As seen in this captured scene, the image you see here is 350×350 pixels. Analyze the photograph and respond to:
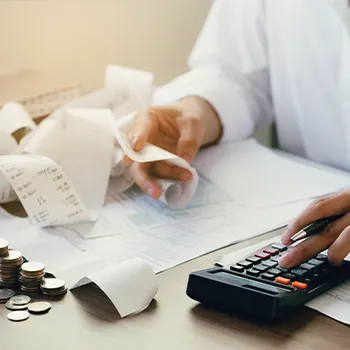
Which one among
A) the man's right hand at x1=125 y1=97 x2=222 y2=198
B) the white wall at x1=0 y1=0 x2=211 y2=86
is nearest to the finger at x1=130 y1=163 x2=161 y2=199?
the man's right hand at x1=125 y1=97 x2=222 y2=198

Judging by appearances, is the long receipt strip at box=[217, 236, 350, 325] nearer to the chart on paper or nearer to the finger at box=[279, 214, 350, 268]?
the finger at box=[279, 214, 350, 268]

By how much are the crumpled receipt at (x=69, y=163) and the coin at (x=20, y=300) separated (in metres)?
0.17

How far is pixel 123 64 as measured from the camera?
4.32ft

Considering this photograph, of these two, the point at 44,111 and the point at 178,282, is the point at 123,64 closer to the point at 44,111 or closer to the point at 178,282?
the point at 44,111

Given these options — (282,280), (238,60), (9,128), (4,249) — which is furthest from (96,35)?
(282,280)

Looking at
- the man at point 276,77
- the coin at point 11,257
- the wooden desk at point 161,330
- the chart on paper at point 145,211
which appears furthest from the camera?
the man at point 276,77

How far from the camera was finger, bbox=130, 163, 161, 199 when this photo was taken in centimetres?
83

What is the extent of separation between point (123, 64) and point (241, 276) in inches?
31.6

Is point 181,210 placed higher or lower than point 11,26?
lower

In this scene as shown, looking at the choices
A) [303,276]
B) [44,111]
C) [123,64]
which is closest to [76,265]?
[303,276]

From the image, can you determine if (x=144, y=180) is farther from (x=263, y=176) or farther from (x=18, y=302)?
(x=18, y=302)

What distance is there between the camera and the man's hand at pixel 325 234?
0.61 meters

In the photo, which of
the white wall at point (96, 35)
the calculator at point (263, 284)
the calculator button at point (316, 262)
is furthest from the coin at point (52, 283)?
the white wall at point (96, 35)

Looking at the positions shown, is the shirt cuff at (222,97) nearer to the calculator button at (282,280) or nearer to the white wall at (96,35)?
the white wall at (96,35)
